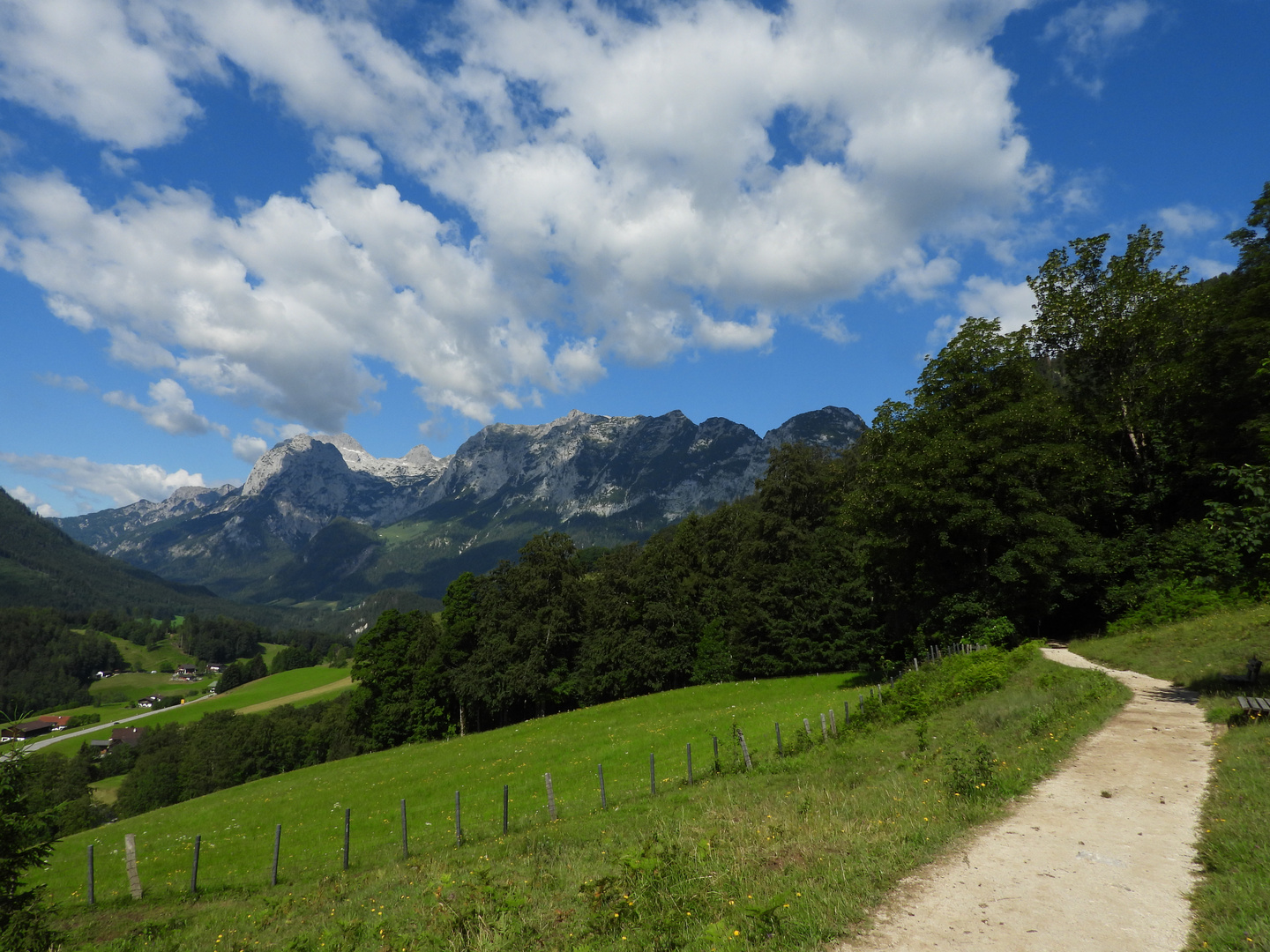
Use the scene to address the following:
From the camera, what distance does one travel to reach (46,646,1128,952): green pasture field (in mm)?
10102

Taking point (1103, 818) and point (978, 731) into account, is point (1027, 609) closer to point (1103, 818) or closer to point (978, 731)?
point (978, 731)

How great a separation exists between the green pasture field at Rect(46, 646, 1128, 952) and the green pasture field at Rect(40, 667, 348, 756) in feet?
428

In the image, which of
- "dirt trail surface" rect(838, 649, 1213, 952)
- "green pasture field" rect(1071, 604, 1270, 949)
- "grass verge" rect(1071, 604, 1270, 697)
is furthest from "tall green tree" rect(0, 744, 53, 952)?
"grass verge" rect(1071, 604, 1270, 697)

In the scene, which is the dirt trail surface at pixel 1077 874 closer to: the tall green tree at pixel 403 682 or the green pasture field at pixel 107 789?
the tall green tree at pixel 403 682

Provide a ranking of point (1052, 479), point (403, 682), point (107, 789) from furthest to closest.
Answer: point (107, 789), point (403, 682), point (1052, 479)

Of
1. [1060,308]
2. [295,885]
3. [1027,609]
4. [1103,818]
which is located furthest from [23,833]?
[1060,308]

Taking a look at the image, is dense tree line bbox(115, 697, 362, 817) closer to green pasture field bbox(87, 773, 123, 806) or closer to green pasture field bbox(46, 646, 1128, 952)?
green pasture field bbox(87, 773, 123, 806)

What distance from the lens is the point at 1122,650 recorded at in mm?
31734

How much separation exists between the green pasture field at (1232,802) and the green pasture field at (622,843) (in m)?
3.34

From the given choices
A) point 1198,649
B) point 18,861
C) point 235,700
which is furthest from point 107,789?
point 1198,649

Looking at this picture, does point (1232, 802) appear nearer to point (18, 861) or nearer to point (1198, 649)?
point (1198, 649)

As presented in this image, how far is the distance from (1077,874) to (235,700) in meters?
208

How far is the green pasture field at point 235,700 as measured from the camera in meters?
148

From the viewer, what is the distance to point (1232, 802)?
1102cm
